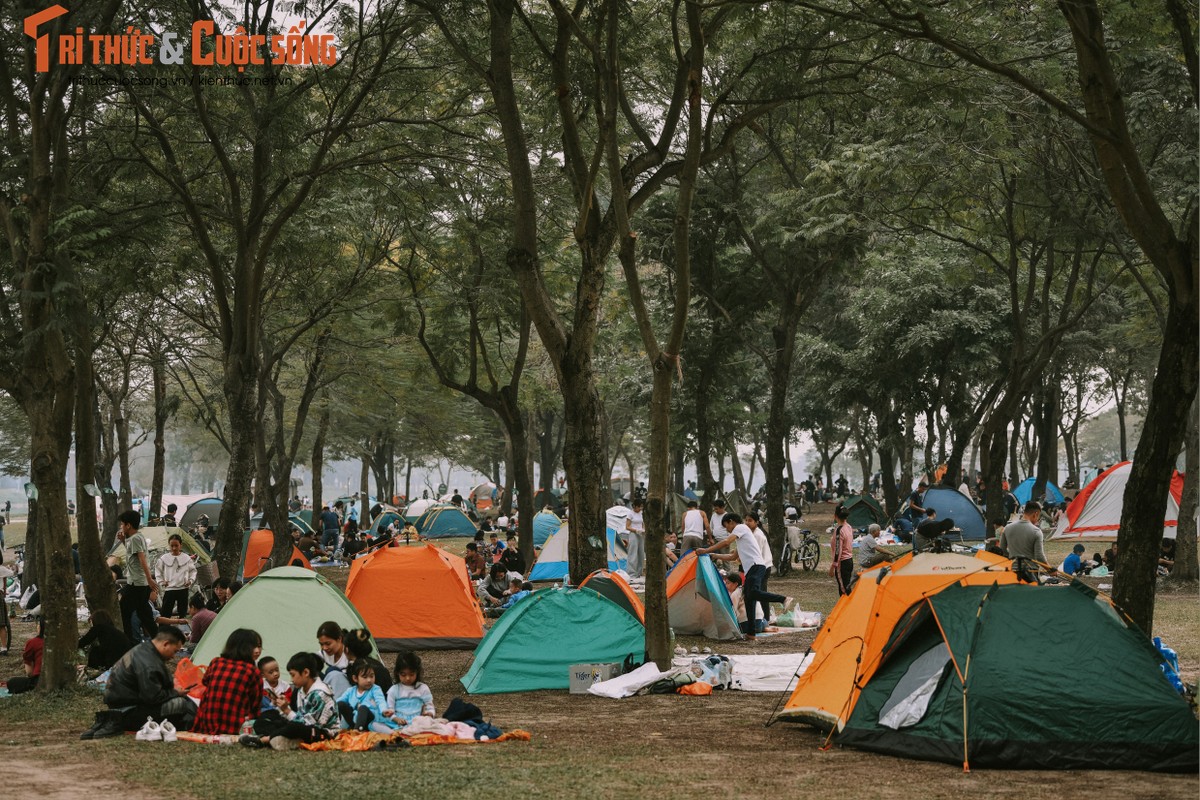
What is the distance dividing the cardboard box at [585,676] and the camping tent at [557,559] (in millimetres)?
10565

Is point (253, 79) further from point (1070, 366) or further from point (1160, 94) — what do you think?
point (1070, 366)

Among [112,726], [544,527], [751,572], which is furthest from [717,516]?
[544,527]

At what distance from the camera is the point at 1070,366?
41.0m

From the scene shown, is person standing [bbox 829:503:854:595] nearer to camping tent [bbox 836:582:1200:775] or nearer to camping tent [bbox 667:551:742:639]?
camping tent [bbox 667:551:742:639]

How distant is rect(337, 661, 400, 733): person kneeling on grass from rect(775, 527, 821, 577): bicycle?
15016 mm

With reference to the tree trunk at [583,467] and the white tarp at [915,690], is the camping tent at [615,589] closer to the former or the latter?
the tree trunk at [583,467]

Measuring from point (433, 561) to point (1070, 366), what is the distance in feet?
99.2

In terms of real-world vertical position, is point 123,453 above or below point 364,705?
above

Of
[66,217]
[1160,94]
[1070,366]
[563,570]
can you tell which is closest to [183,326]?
[563,570]

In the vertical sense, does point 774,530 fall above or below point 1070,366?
below

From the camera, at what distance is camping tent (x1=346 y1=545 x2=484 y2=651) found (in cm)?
1587

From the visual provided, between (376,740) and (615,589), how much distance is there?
4.48 m

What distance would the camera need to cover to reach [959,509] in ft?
101

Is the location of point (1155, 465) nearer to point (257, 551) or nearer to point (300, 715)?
point (300, 715)
